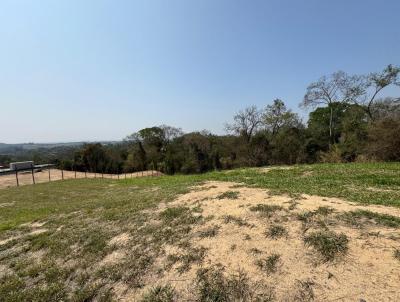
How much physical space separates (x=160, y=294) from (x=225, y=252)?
3.38ft

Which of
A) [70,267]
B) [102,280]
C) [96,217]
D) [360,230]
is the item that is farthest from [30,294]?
[360,230]

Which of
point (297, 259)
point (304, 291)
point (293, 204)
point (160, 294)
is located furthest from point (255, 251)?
point (293, 204)

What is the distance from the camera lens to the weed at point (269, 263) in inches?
121

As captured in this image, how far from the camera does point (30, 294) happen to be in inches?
142

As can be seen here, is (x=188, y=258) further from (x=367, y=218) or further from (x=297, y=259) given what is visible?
(x=367, y=218)

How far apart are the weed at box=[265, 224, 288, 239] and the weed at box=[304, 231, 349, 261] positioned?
35 centimetres

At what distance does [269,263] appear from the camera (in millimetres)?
3197

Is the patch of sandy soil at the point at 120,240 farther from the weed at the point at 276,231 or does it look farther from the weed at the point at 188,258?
the weed at the point at 276,231

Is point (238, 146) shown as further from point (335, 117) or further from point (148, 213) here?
point (148, 213)

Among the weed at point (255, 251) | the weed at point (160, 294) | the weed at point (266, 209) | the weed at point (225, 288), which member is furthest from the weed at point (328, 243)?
the weed at point (160, 294)

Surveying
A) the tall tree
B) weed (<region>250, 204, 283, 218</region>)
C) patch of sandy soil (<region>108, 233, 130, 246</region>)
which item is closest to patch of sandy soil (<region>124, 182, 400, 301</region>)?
weed (<region>250, 204, 283, 218</region>)

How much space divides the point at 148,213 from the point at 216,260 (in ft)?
9.63

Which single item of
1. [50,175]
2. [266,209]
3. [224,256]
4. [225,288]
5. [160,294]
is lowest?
[50,175]

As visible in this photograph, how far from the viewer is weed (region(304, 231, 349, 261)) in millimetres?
3133
